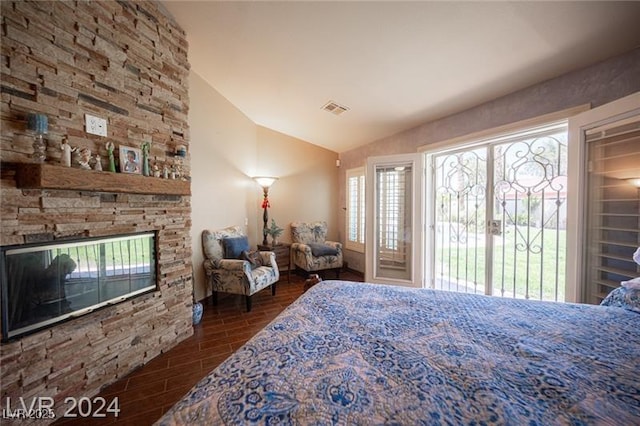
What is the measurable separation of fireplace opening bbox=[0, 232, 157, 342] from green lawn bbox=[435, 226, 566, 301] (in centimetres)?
353

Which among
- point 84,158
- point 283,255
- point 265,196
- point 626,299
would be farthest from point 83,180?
point 626,299

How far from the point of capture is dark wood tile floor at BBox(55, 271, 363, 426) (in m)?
1.52

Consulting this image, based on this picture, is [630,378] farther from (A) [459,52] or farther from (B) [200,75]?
(B) [200,75]

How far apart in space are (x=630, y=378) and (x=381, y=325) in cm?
84

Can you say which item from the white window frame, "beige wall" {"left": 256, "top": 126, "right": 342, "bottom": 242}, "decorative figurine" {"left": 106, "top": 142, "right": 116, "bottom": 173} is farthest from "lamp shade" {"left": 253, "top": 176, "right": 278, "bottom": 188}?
the white window frame

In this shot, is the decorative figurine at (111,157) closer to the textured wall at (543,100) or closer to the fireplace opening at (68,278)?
the fireplace opening at (68,278)

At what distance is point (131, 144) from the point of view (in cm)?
187

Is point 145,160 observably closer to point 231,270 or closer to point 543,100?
point 231,270

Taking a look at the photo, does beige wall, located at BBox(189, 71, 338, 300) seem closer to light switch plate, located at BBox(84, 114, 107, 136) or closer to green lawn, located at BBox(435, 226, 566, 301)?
light switch plate, located at BBox(84, 114, 107, 136)

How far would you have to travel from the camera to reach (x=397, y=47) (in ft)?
6.60

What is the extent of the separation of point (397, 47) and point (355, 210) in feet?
9.86

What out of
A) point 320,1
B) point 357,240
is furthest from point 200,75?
point 357,240

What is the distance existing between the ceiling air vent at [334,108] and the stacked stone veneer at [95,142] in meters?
1.64

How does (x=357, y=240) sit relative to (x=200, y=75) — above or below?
below
